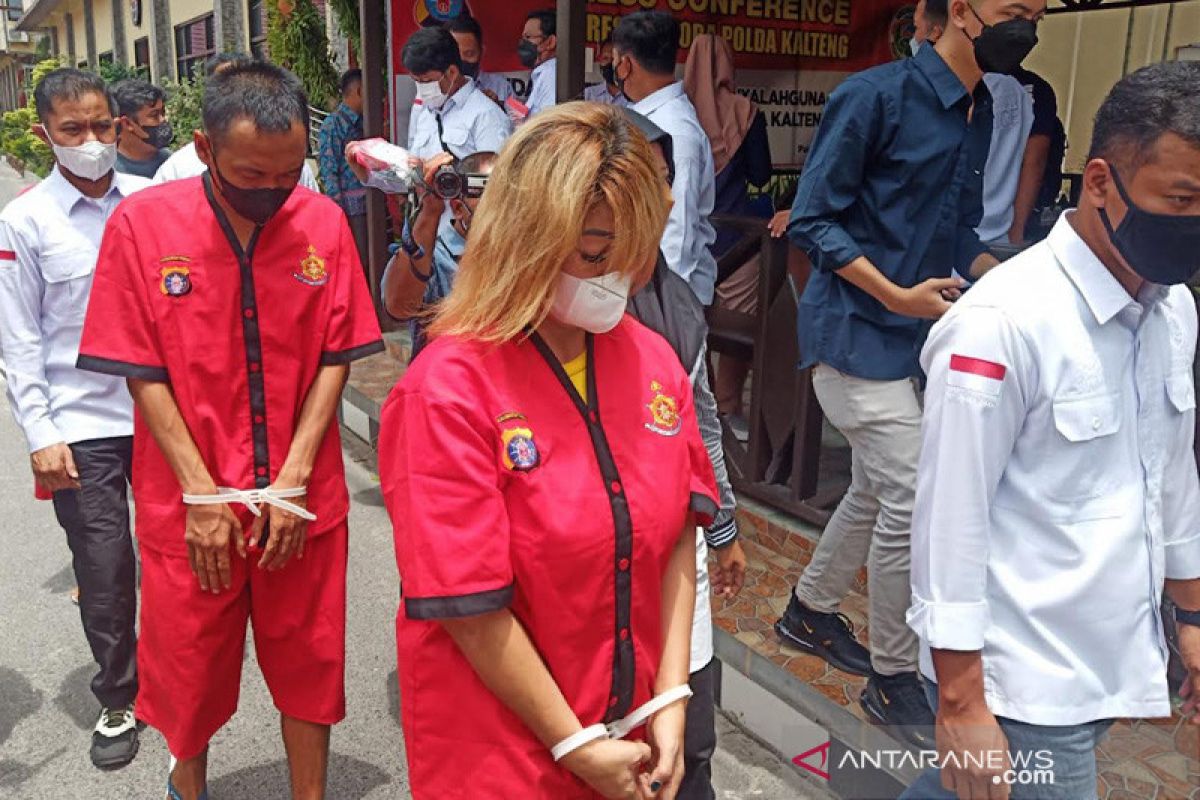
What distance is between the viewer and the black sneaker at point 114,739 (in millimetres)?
3361

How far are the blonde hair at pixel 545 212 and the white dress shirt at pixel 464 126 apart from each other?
3187mm

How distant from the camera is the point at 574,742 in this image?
5.60ft

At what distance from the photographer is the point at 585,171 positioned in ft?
5.47

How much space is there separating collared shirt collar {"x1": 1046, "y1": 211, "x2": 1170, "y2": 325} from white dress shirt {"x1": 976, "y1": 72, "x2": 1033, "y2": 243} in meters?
2.76

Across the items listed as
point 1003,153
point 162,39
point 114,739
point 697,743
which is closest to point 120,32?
point 162,39

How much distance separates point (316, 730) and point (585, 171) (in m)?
1.89

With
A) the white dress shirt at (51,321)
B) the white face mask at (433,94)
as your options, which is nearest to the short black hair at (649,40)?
the white face mask at (433,94)

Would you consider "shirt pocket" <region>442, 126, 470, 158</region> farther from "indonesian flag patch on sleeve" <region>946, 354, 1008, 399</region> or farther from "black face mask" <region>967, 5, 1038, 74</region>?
"indonesian flag patch on sleeve" <region>946, 354, 1008, 399</region>

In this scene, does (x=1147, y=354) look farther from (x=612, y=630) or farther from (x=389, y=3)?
(x=389, y=3)

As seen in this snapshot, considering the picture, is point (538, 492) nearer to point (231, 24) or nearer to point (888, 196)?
point (888, 196)

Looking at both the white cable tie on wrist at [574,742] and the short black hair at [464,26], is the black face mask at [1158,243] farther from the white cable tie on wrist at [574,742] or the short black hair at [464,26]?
the short black hair at [464,26]

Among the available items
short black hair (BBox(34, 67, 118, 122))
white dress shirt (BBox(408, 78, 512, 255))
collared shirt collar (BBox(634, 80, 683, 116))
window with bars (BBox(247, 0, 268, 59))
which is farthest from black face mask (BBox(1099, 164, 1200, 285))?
window with bars (BBox(247, 0, 268, 59))

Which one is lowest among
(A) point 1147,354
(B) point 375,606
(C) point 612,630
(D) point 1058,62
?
(B) point 375,606

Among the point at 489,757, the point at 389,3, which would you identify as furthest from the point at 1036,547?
the point at 389,3
